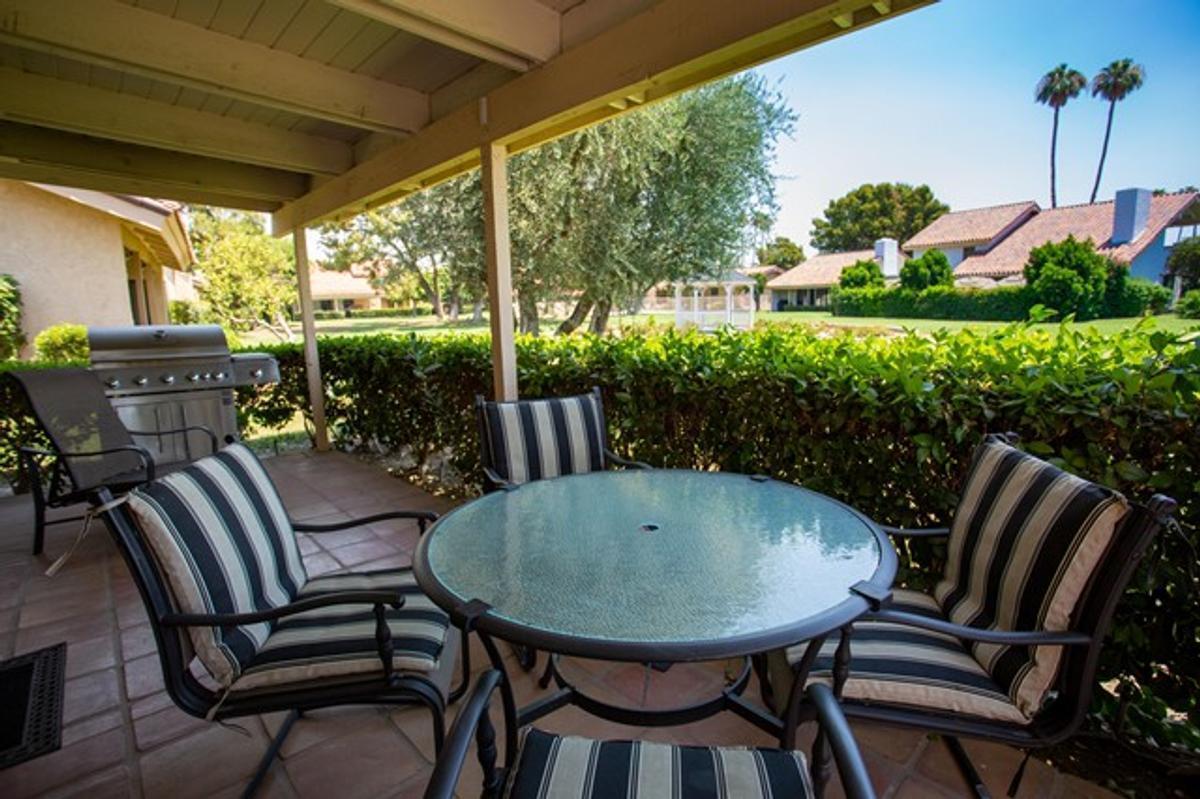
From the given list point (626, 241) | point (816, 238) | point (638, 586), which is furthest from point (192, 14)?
point (816, 238)

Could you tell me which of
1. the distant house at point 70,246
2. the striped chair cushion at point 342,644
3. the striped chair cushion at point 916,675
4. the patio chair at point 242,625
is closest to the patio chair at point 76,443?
the patio chair at point 242,625

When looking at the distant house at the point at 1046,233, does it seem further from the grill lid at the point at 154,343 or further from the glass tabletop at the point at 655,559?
the grill lid at the point at 154,343

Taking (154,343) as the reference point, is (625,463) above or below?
below

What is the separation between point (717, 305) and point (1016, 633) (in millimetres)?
17537

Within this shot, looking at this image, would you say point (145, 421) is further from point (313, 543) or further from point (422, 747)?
point (422, 747)

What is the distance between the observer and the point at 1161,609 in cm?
166

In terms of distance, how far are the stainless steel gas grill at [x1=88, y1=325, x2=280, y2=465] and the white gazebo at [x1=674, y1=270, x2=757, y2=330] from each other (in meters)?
7.74

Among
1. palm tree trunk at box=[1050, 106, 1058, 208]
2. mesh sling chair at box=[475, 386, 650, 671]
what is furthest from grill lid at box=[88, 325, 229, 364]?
palm tree trunk at box=[1050, 106, 1058, 208]

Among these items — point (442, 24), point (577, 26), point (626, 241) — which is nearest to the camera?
point (442, 24)

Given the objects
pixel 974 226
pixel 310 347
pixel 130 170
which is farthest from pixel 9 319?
pixel 974 226

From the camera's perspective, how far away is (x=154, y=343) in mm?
4375

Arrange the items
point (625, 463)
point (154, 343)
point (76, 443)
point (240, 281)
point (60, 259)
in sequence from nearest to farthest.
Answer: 1. point (625, 463)
2. point (76, 443)
3. point (154, 343)
4. point (60, 259)
5. point (240, 281)

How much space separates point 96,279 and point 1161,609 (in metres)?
12.0

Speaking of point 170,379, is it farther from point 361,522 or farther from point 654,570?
point 654,570
